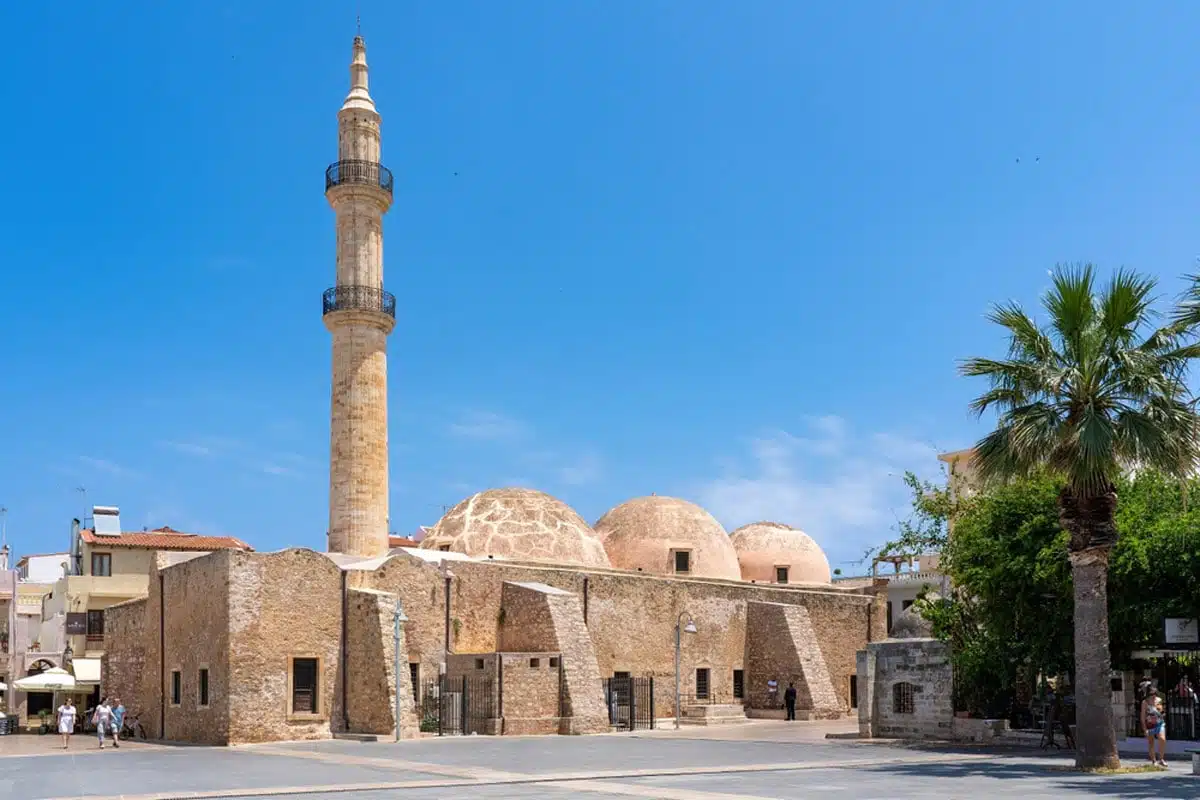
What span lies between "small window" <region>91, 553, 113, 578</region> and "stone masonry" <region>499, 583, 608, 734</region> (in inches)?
802

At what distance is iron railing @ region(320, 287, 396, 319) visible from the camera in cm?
3359

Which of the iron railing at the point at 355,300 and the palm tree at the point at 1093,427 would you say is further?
the iron railing at the point at 355,300

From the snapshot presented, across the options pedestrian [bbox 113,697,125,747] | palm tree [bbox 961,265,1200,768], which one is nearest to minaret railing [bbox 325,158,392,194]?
pedestrian [bbox 113,697,125,747]

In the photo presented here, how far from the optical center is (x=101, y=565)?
45.7 m

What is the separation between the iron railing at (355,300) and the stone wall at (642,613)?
23.7 ft

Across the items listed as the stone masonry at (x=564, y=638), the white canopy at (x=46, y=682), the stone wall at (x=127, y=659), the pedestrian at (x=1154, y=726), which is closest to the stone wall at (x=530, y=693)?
the stone masonry at (x=564, y=638)

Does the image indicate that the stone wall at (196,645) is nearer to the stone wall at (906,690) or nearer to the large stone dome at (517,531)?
the large stone dome at (517,531)

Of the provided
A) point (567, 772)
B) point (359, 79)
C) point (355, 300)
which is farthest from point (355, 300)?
point (567, 772)

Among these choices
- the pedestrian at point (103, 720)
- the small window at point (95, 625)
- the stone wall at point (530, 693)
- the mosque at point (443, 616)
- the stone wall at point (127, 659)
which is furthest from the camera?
the small window at point (95, 625)

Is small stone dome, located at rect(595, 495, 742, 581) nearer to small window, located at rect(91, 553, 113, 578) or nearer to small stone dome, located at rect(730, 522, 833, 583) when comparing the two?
small stone dome, located at rect(730, 522, 833, 583)

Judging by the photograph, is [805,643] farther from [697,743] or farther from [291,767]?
[291,767]

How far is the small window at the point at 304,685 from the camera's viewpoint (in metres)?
27.0

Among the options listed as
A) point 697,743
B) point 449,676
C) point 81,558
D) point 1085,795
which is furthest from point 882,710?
point 81,558

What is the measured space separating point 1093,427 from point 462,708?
15.6 metres
